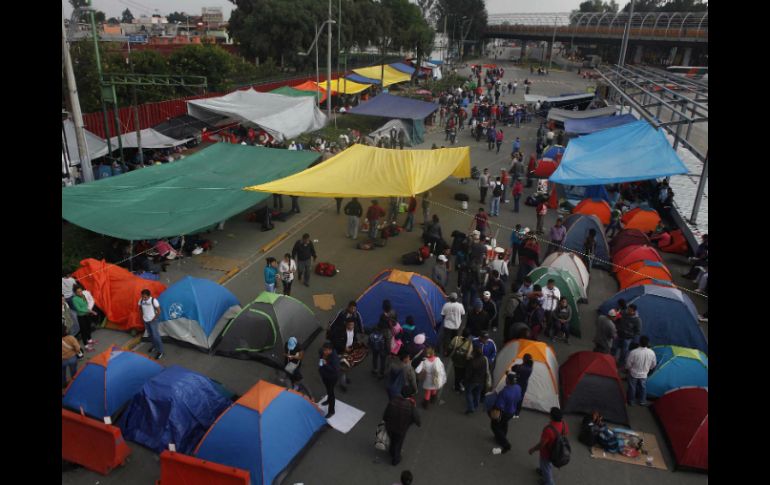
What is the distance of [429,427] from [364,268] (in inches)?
233

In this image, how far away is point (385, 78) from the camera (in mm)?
41938

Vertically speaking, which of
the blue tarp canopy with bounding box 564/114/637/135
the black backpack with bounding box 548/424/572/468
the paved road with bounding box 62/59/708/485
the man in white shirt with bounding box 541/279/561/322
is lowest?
the paved road with bounding box 62/59/708/485

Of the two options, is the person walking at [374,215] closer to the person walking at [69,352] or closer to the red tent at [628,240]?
the red tent at [628,240]

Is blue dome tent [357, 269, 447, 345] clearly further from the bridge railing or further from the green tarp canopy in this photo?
the bridge railing

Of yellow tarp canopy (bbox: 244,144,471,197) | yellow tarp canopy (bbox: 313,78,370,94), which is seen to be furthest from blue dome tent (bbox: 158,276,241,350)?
yellow tarp canopy (bbox: 313,78,370,94)

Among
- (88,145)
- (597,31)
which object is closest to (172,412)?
(88,145)

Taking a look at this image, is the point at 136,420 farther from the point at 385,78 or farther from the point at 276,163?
the point at 385,78

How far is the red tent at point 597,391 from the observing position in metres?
7.77

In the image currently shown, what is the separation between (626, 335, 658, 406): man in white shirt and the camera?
7.91 metres

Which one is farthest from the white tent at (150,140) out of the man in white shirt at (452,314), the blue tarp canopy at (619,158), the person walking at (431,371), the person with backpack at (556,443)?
the person with backpack at (556,443)

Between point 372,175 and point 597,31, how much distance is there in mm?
70421

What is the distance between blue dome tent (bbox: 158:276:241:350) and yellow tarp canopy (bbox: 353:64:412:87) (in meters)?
33.3

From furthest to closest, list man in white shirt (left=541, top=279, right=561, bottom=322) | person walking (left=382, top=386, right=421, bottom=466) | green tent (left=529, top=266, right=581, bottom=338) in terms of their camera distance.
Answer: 1. green tent (left=529, top=266, right=581, bottom=338)
2. man in white shirt (left=541, top=279, right=561, bottom=322)
3. person walking (left=382, top=386, right=421, bottom=466)
